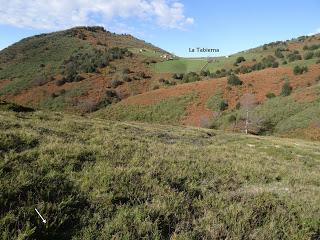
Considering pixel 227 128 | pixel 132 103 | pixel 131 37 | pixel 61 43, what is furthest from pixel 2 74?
pixel 227 128

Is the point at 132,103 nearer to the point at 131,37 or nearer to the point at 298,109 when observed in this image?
the point at 298,109

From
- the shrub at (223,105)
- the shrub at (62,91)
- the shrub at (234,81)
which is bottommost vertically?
the shrub at (223,105)

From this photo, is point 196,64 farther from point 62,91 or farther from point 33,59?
point 33,59


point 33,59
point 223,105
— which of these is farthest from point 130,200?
point 33,59

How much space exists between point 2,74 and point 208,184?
5081 inches

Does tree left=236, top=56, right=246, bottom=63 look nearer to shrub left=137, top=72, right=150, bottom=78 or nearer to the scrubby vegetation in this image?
shrub left=137, top=72, right=150, bottom=78

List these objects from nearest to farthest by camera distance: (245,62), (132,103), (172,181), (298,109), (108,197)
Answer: (108,197), (172,181), (298,109), (132,103), (245,62)

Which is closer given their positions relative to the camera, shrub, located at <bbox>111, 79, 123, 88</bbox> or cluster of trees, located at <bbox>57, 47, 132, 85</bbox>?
shrub, located at <bbox>111, 79, 123, 88</bbox>

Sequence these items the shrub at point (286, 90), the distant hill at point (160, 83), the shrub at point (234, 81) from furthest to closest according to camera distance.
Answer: the shrub at point (234, 81)
the shrub at point (286, 90)
the distant hill at point (160, 83)

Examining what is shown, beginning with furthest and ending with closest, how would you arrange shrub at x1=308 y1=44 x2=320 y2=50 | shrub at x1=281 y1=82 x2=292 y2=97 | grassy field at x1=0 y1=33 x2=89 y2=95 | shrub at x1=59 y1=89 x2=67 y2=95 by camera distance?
1. grassy field at x1=0 y1=33 x2=89 y2=95
2. shrub at x1=308 y1=44 x2=320 y2=50
3. shrub at x1=59 y1=89 x2=67 y2=95
4. shrub at x1=281 y1=82 x2=292 y2=97

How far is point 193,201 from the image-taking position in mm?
7051

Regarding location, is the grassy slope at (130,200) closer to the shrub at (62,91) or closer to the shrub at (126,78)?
the shrub at (62,91)

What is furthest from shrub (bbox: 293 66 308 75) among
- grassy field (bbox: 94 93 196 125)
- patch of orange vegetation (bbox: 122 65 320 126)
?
grassy field (bbox: 94 93 196 125)

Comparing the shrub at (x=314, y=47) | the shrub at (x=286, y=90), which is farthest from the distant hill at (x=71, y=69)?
the shrub at (x=314, y=47)
